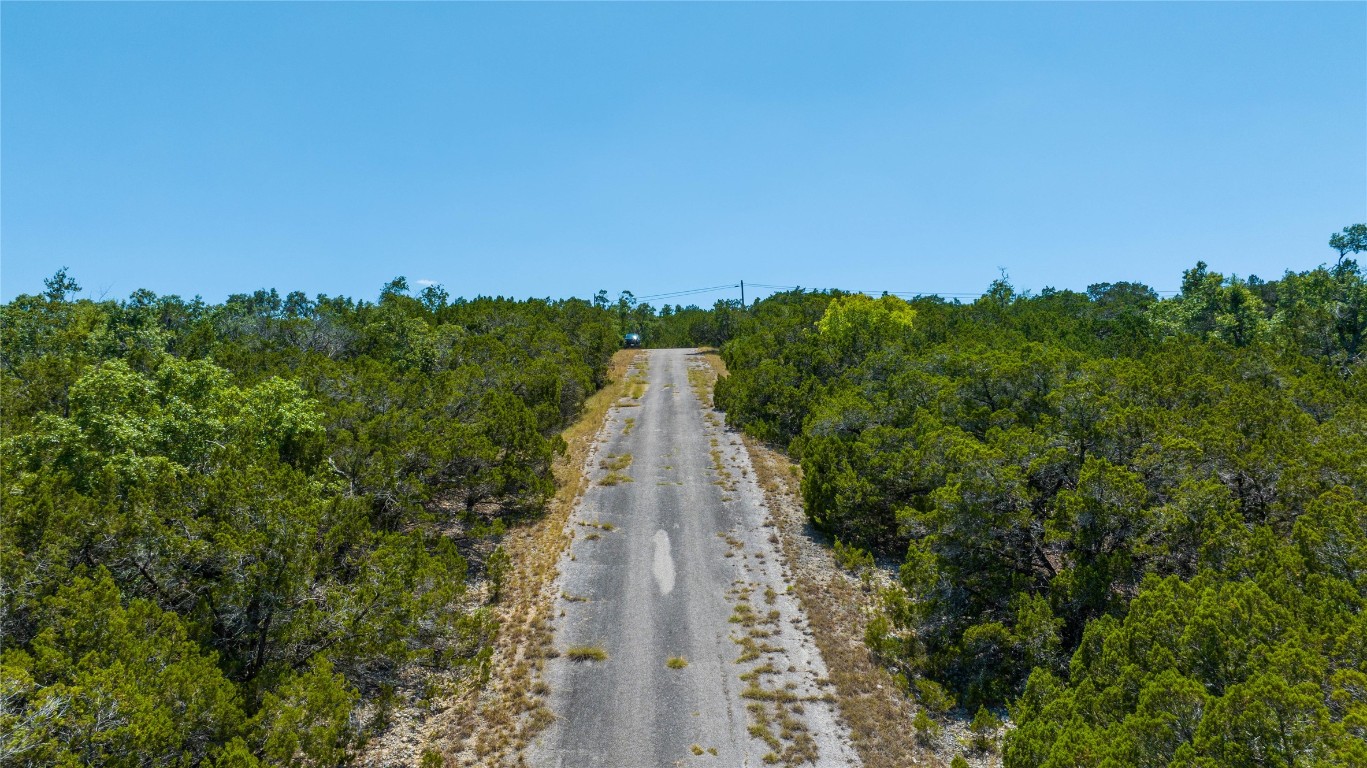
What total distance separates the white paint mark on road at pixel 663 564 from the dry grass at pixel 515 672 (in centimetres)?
334

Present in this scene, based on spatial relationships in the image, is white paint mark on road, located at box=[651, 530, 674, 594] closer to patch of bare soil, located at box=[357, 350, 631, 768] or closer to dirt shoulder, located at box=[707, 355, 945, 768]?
patch of bare soil, located at box=[357, 350, 631, 768]

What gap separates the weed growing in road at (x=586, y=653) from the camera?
663 inches

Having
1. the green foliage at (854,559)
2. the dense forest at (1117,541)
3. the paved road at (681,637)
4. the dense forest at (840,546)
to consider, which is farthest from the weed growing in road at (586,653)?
the green foliage at (854,559)

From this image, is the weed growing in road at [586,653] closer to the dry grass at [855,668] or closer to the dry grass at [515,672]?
the dry grass at [515,672]

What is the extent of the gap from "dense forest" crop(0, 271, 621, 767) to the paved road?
2.94 metres

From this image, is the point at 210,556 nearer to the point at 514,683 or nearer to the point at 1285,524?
the point at 514,683

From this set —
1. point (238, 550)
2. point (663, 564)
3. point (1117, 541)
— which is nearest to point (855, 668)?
point (1117, 541)

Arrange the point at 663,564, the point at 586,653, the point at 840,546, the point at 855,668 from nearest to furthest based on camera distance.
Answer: the point at 855,668, the point at 586,653, the point at 663,564, the point at 840,546

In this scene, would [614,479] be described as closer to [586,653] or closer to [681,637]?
[681,637]

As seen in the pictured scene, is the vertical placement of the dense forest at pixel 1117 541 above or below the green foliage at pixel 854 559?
above

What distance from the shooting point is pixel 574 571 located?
21.6 metres

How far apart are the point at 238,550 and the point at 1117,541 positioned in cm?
1879

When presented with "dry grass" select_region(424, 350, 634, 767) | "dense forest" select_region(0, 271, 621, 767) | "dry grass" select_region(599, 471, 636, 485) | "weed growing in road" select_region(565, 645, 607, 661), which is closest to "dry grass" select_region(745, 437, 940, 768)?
"weed growing in road" select_region(565, 645, 607, 661)

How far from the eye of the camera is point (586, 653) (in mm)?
17000
